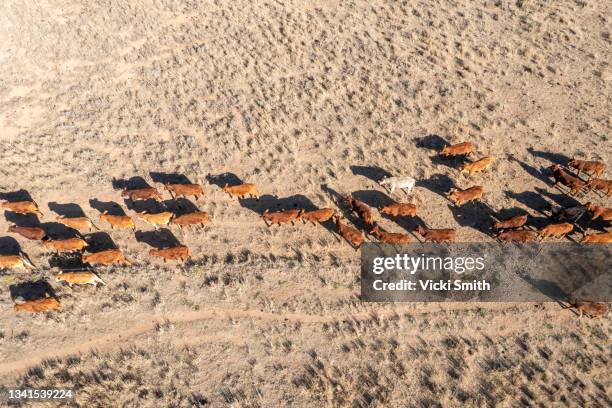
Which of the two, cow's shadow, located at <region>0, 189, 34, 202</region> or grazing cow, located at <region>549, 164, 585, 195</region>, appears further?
cow's shadow, located at <region>0, 189, 34, 202</region>

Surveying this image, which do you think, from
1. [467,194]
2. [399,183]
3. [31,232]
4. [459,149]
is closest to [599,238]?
[467,194]

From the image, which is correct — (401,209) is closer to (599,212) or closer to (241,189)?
(241,189)

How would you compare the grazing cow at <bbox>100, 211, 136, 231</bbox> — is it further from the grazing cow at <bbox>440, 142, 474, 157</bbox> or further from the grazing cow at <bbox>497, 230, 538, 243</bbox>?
the grazing cow at <bbox>497, 230, 538, 243</bbox>

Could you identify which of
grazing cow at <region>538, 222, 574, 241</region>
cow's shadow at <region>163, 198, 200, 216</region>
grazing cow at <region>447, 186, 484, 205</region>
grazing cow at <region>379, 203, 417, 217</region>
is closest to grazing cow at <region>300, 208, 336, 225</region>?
grazing cow at <region>379, 203, 417, 217</region>

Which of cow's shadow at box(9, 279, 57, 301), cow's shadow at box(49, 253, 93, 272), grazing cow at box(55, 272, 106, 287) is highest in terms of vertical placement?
cow's shadow at box(49, 253, 93, 272)

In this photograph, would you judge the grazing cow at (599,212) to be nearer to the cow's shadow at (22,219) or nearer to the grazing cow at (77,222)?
the grazing cow at (77,222)

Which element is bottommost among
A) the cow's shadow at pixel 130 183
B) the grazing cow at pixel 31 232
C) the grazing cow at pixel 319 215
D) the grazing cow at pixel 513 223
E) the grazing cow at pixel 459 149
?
the grazing cow at pixel 513 223

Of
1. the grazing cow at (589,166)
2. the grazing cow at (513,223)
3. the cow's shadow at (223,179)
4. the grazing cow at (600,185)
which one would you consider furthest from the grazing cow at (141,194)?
the grazing cow at (600,185)

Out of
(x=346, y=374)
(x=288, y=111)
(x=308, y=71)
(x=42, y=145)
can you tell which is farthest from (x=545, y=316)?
(x=42, y=145)
